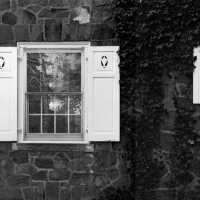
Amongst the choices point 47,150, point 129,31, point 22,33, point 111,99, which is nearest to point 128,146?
point 111,99

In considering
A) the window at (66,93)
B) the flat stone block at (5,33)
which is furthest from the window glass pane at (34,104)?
the flat stone block at (5,33)

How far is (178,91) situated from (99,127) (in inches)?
52.2

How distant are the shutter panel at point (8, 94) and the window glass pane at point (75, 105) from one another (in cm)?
88

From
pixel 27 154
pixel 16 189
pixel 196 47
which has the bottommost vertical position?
pixel 16 189

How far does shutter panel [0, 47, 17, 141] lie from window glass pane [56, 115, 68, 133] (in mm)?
683

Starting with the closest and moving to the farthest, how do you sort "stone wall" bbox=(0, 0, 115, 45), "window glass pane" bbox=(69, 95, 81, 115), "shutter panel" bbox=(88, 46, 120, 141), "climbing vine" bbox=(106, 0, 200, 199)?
"climbing vine" bbox=(106, 0, 200, 199)
"shutter panel" bbox=(88, 46, 120, 141)
"stone wall" bbox=(0, 0, 115, 45)
"window glass pane" bbox=(69, 95, 81, 115)

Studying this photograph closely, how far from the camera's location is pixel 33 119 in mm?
7648

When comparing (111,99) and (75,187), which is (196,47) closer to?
(111,99)

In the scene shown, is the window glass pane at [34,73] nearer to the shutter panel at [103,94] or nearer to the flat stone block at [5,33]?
the flat stone block at [5,33]

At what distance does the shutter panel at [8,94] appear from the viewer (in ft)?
24.3

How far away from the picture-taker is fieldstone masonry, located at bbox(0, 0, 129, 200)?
24.5 ft

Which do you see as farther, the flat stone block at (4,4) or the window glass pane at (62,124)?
the window glass pane at (62,124)

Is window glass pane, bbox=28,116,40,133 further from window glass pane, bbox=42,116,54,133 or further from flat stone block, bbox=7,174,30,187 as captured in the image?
flat stone block, bbox=7,174,30,187

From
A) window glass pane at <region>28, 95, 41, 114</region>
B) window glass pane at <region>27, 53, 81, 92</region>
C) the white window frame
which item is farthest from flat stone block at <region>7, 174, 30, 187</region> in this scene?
window glass pane at <region>27, 53, 81, 92</region>
